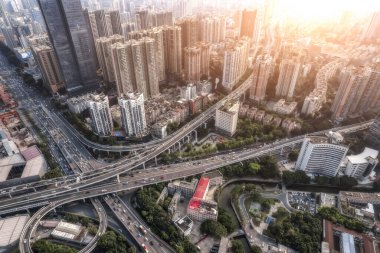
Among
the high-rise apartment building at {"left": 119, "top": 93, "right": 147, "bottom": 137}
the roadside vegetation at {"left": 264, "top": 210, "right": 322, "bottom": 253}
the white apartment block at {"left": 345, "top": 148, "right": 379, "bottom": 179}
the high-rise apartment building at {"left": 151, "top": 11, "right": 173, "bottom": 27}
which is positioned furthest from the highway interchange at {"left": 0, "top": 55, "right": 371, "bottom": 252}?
the high-rise apartment building at {"left": 151, "top": 11, "right": 173, "bottom": 27}

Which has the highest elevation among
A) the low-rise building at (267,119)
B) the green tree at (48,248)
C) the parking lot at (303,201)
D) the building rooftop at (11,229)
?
the low-rise building at (267,119)

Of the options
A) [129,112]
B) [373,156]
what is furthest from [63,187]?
[373,156]

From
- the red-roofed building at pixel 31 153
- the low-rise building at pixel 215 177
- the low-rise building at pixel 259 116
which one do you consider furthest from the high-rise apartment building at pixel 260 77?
the red-roofed building at pixel 31 153

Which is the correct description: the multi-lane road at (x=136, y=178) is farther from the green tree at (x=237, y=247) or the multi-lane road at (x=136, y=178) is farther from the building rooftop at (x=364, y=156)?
the green tree at (x=237, y=247)

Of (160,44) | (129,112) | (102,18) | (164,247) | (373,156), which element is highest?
(102,18)

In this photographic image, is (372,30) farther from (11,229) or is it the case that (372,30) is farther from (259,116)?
(11,229)

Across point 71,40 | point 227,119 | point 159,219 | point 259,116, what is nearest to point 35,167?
point 159,219

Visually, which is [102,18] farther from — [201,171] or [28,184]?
[201,171]
